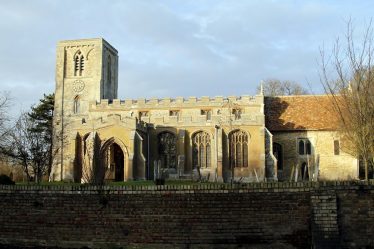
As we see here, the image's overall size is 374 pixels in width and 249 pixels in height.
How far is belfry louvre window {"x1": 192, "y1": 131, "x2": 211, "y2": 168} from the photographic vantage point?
125 feet

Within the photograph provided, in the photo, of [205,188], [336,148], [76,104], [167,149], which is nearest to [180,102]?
[167,149]

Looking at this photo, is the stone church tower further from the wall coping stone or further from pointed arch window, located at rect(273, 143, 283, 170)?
the wall coping stone

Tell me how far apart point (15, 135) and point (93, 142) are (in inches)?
220

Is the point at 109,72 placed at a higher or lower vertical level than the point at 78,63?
lower

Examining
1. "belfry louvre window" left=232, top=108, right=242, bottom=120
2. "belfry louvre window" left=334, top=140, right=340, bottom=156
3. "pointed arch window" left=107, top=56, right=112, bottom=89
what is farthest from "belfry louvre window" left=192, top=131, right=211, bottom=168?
"pointed arch window" left=107, top=56, right=112, bottom=89

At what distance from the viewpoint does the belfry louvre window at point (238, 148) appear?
123ft

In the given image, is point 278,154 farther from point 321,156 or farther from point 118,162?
point 118,162

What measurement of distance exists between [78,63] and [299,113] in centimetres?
2536

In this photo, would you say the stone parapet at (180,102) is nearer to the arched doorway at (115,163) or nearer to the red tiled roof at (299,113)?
the red tiled roof at (299,113)

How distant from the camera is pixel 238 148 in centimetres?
3744

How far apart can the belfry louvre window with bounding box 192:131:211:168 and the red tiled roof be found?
18.3 ft

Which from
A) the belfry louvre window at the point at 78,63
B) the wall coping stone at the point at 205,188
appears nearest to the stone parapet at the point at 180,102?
the belfry louvre window at the point at 78,63

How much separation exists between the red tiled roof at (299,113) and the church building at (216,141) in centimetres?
8

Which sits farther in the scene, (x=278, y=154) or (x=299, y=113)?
(x=299, y=113)
